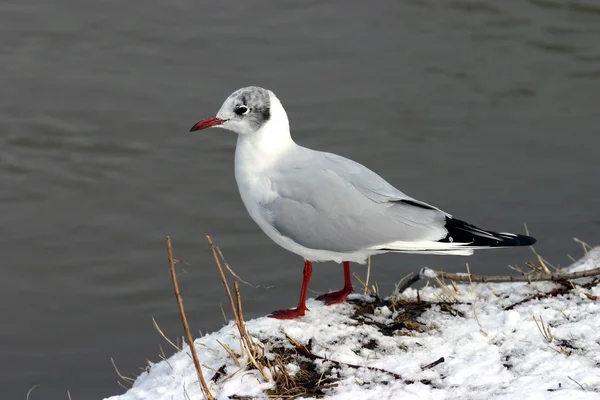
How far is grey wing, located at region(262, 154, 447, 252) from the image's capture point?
4383mm

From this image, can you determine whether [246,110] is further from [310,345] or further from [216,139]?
[216,139]

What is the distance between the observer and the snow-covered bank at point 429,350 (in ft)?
11.5

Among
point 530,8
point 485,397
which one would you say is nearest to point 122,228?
point 485,397

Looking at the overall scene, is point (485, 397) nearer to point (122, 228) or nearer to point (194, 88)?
point (122, 228)

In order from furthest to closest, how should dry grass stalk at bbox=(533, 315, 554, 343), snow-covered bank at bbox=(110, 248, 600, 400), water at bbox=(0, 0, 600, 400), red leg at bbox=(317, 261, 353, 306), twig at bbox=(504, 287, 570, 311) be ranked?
water at bbox=(0, 0, 600, 400) < red leg at bbox=(317, 261, 353, 306) < twig at bbox=(504, 287, 570, 311) < dry grass stalk at bbox=(533, 315, 554, 343) < snow-covered bank at bbox=(110, 248, 600, 400)

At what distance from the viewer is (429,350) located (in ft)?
12.6

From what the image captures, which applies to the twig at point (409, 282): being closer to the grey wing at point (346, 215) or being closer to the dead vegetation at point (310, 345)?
the dead vegetation at point (310, 345)

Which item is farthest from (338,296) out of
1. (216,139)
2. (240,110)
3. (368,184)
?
(216,139)

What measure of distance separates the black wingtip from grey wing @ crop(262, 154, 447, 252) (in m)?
0.05

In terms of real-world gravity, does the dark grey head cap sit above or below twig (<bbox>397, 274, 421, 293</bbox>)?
above

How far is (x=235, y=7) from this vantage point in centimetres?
977

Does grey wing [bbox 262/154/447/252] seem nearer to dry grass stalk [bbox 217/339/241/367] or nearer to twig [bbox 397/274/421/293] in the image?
twig [bbox 397/274/421/293]

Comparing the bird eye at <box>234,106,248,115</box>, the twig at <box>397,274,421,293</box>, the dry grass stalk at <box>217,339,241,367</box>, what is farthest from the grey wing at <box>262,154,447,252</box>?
the dry grass stalk at <box>217,339,241,367</box>

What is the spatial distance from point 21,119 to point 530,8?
544cm
